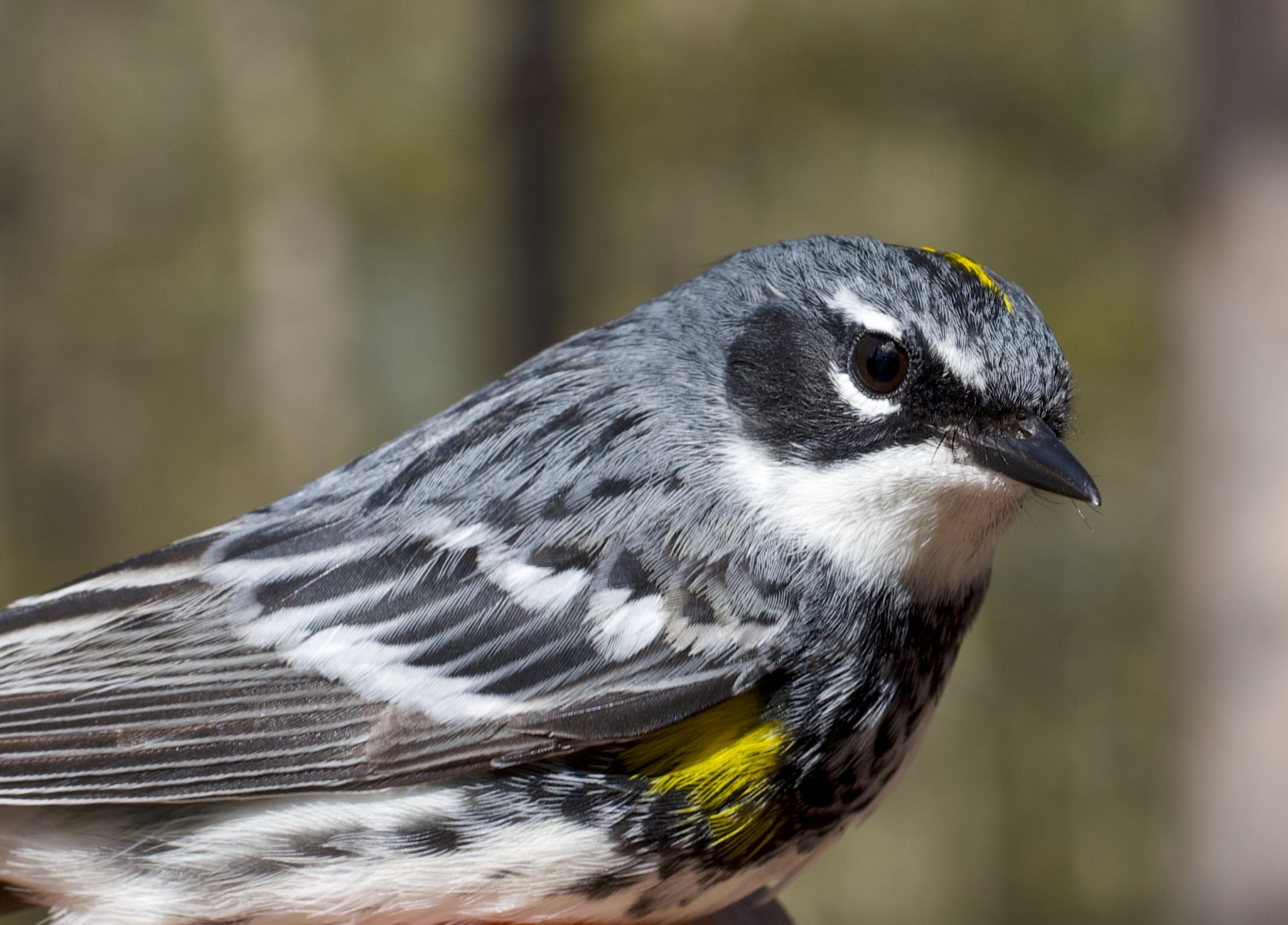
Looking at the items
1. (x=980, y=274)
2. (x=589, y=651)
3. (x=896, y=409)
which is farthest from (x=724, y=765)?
(x=980, y=274)

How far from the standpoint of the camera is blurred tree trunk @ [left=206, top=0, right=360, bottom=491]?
8.18m

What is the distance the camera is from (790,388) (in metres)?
1.72

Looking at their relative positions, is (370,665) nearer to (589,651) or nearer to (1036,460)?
(589,651)

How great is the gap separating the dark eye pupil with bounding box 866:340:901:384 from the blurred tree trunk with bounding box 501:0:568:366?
147 inches

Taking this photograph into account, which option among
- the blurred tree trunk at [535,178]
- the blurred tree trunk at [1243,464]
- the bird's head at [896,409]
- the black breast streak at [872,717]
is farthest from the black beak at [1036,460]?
the blurred tree trunk at [535,178]

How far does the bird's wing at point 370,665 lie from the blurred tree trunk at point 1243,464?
3022 mm

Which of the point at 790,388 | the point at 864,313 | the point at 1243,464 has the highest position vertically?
the point at 864,313

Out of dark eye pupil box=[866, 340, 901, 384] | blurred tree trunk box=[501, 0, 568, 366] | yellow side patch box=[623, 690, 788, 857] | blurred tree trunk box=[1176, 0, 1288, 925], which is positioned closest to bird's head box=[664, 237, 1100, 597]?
dark eye pupil box=[866, 340, 901, 384]

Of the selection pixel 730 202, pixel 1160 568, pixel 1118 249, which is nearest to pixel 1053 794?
pixel 1160 568

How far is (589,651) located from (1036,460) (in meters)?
0.69

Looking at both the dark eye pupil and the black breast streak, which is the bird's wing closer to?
the black breast streak

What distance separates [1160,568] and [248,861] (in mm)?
6886

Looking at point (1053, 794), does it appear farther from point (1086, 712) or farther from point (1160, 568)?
point (1160, 568)

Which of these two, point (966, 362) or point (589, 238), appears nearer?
point (966, 362)
